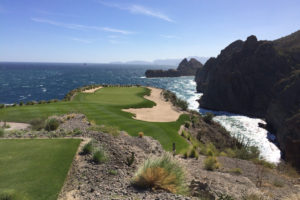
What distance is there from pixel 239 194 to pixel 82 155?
20.3 ft

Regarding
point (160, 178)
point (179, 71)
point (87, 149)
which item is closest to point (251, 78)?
point (87, 149)

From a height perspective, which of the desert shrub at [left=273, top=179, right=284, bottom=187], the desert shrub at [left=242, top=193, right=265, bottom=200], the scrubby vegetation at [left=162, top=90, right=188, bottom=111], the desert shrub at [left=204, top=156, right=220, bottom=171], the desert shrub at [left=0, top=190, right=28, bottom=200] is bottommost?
the scrubby vegetation at [left=162, top=90, right=188, bottom=111]

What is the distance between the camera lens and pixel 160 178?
6.14 metres

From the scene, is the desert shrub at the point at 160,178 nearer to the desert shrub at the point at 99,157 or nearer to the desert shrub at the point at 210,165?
the desert shrub at the point at 99,157

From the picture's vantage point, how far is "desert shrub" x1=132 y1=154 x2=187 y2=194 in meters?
6.04

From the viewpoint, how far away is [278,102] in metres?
36.0

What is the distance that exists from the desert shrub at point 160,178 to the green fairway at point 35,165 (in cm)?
250

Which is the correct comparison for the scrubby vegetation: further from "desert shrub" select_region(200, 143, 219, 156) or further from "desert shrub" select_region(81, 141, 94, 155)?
"desert shrub" select_region(81, 141, 94, 155)

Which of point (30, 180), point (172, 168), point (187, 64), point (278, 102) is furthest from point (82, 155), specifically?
point (187, 64)

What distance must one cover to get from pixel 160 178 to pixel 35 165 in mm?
4494

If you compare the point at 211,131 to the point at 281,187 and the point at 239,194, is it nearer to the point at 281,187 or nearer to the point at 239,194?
the point at 281,187

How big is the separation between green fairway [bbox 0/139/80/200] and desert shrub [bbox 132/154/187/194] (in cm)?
250

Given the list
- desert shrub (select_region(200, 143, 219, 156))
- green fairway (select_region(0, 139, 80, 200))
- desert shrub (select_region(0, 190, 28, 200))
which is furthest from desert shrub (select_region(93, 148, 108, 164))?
desert shrub (select_region(200, 143, 219, 156))

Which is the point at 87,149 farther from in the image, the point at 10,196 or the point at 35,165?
the point at 10,196
